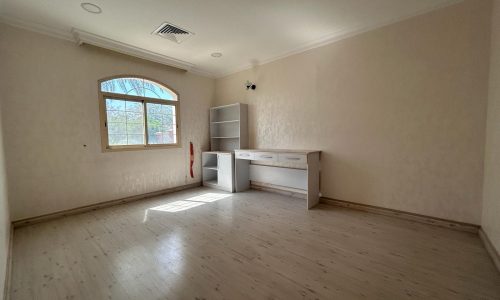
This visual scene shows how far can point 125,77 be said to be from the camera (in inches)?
147

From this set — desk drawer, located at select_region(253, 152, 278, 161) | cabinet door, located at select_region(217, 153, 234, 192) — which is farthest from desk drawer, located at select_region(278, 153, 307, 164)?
cabinet door, located at select_region(217, 153, 234, 192)

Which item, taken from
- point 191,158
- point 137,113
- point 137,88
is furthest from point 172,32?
point 191,158

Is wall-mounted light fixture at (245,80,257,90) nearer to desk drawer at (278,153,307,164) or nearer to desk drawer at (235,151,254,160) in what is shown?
desk drawer at (235,151,254,160)

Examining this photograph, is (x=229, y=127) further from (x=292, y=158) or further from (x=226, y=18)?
(x=226, y=18)

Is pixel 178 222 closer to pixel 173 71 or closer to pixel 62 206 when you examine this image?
pixel 62 206

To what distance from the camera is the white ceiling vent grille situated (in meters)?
2.95

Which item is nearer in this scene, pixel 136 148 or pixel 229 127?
pixel 136 148

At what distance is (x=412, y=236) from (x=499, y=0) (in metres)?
2.52

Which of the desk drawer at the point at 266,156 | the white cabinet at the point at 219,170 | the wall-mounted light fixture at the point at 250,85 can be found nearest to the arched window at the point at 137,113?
the white cabinet at the point at 219,170

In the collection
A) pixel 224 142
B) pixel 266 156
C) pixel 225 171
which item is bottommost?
pixel 225 171

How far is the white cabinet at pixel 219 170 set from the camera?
14.3 feet

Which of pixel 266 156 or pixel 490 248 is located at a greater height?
pixel 266 156

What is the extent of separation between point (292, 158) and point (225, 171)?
167cm

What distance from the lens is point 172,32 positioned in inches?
123
